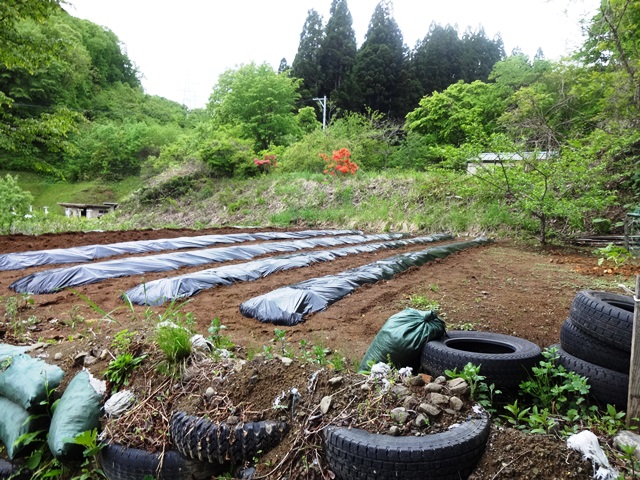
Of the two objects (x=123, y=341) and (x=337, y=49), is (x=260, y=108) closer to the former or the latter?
(x=337, y=49)

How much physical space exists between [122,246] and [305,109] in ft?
63.2

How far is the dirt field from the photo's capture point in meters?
1.53

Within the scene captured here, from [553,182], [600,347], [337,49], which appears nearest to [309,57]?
[337,49]

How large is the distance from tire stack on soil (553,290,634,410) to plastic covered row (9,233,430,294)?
4.66m

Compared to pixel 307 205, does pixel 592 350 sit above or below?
below

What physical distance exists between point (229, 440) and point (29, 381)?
1.26m

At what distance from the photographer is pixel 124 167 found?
2631cm

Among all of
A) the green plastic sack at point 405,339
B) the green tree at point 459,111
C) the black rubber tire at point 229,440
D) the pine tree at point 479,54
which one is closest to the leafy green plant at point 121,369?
the black rubber tire at point 229,440

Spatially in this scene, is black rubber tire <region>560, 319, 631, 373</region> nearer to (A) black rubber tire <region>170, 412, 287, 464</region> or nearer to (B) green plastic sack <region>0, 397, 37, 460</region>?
(A) black rubber tire <region>170, 412, 287, 464</region>

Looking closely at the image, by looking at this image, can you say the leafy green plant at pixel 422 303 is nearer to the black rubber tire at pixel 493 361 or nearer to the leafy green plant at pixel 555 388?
the black rubber tire at pixel 493 361

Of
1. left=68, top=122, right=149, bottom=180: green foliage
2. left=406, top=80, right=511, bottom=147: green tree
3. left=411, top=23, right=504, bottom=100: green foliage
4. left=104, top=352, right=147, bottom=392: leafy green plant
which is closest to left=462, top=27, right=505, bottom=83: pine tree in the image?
left=411, top=23, right=504, bottom=100: green foliage

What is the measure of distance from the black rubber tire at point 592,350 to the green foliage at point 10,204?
33.0ft

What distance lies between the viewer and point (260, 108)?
21.5 metres

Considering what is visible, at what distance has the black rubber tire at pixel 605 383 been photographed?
1820mm
